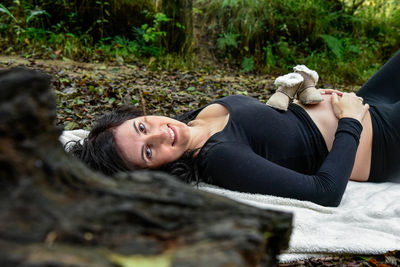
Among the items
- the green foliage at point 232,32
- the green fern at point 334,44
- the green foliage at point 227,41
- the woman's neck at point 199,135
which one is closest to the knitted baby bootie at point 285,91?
the woman's neck at point 199,135

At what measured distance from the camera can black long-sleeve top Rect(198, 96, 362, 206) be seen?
6.92ft

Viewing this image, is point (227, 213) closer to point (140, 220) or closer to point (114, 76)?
point (140, 220)

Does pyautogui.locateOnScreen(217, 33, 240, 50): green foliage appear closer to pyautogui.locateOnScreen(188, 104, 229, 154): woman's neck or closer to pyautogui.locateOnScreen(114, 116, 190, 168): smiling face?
pyautogui.locateOnScreen(188, 104, 229, 154): woman's neck

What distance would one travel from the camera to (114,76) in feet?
18.7

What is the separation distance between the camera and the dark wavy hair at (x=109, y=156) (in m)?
2.24

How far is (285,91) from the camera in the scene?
8.72ft

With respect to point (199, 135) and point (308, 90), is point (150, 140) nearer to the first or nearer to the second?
point (199, 135)

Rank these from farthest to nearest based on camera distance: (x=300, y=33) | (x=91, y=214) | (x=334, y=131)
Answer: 1. (x=300, y=33)
2. (x=334, y=131)
3. (x=91, y=214)

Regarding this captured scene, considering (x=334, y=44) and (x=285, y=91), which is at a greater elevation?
(x=285, y=91)

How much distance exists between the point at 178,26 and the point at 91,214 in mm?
7375

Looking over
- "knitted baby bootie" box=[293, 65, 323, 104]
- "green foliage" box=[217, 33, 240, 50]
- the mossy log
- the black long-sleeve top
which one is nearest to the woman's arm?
the black long-sleeve top

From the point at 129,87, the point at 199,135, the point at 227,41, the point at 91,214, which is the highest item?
the point at 91,214

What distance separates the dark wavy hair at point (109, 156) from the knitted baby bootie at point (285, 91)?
2.31ft

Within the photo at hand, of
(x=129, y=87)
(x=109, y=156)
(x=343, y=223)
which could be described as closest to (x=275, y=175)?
(x=343, y=223)
